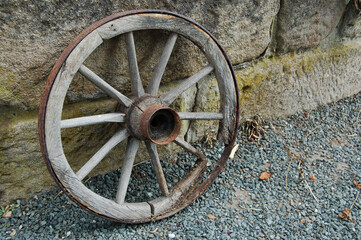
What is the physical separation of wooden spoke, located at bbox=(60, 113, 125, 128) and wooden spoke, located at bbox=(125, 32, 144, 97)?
0.46ft

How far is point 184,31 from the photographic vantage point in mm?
1817

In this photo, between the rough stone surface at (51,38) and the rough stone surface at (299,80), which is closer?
the rough stone surface at (51,38)

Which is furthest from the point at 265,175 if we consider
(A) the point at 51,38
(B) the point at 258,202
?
(A) the point at 51,38

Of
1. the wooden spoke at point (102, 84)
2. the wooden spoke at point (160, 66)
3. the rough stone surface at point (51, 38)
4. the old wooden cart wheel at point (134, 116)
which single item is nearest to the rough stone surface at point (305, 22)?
the rough stone surface at point (51, 38)

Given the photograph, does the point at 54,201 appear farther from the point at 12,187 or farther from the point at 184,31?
the point at 184,31

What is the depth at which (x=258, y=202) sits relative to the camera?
2023 millimetres

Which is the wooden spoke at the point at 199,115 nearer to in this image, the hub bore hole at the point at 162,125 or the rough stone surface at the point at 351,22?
the hub bore hole at the point at 162,125

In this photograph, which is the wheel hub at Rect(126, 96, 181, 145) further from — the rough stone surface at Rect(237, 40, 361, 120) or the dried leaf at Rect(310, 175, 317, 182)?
the dried leaf at Rect(310, 175, 317, 182)

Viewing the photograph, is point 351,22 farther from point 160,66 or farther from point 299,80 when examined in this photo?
point 160,66

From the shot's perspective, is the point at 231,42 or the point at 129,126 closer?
the point at 129,126

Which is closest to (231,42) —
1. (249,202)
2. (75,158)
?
(249,202)

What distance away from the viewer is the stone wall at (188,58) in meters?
1.62

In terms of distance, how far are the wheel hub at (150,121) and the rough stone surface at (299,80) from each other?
2.77ft

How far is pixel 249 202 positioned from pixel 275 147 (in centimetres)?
61
